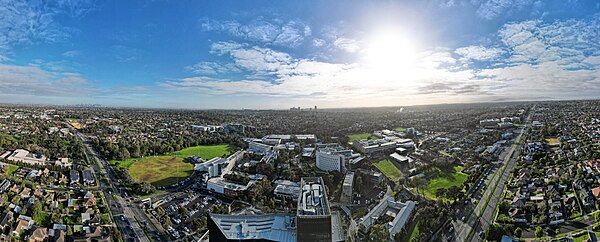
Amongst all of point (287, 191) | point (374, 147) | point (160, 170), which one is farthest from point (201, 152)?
point (374, 147)

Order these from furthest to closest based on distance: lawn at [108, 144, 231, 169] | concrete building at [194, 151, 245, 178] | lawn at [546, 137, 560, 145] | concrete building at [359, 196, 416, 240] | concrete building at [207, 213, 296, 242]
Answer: lawn at [108, 144, 231, 169] < lawn at [546, 137, 560, 145] < concrete building at [194, 151, 245, 178] < concrete building at [359, 196, 416, 240] < concrete building at [207, 213, 296, 242]

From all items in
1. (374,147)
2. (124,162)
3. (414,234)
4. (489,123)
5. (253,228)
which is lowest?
(414,234)

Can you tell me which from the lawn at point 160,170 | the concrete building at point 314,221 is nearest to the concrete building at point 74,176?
the lawn at point 160,170

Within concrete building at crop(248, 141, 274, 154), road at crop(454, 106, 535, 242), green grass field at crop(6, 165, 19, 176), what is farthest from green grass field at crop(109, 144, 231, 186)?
road at crop(454, 106, 535, 242)

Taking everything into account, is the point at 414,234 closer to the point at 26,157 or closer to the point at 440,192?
the point at 440,192

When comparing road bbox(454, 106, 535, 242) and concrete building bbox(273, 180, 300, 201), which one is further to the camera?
concrete building bbox(273, 180, 300, 201)

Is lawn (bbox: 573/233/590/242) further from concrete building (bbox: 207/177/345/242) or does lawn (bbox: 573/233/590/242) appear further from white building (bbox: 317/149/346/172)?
white building (bbox: 317/149/346/172)

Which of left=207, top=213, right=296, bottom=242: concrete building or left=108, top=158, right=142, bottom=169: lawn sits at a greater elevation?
left=207, top=213, right=296, bottom=242: concrete building
